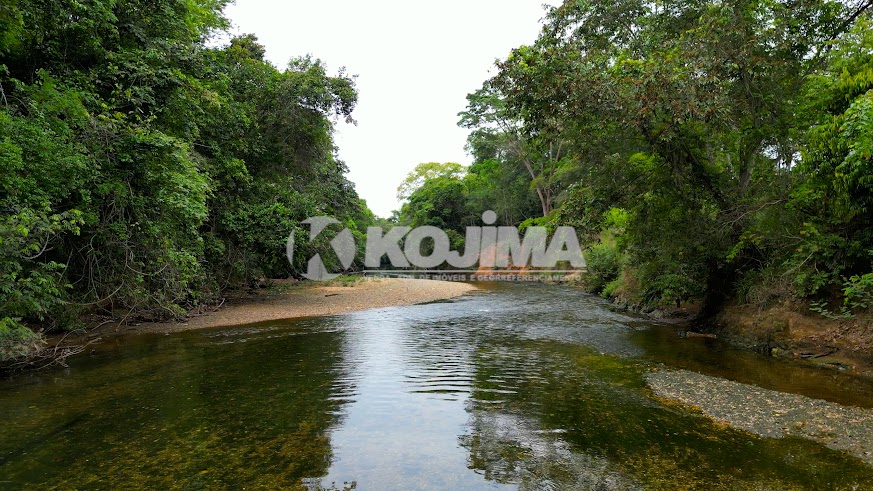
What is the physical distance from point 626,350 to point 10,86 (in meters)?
13.8

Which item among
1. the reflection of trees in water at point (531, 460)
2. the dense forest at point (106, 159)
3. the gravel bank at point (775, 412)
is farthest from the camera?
the dense forest at point (106, 159)

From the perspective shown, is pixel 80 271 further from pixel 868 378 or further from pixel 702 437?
pixel 868 378

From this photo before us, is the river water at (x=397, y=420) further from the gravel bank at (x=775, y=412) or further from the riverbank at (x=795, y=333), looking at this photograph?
the riverbank at (x=795, y=333)

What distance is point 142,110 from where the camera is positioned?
35.7 ft

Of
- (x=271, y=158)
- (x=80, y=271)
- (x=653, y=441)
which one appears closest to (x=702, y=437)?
(x=653, y=441)

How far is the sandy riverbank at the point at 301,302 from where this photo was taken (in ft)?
46.6

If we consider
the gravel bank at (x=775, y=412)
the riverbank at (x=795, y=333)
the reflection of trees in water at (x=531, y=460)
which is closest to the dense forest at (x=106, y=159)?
the reflection of trees in water at (x=531, y=460)

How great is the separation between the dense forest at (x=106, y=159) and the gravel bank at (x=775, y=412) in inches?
380

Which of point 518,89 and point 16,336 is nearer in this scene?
point 16,336

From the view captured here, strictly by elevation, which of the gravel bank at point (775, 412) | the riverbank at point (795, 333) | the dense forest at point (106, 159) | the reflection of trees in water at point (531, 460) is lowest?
the reflection of trees in water at point (531, 460)

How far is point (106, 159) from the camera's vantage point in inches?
369

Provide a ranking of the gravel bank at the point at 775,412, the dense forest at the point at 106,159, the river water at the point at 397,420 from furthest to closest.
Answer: the dense forest at the point at 106,159 → the gravel bank at the point at 775,412 → the river water at the point at 397,420

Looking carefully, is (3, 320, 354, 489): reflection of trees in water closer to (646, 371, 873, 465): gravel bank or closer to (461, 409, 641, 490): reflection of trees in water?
(461, 409, 641, 490): reflection of trees in water

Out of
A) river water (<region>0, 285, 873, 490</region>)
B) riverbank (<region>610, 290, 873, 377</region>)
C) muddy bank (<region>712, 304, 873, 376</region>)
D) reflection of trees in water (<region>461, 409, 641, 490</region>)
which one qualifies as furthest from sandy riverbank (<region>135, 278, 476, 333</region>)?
muddy bank (<region>712, 304, 873, 376</region>)
